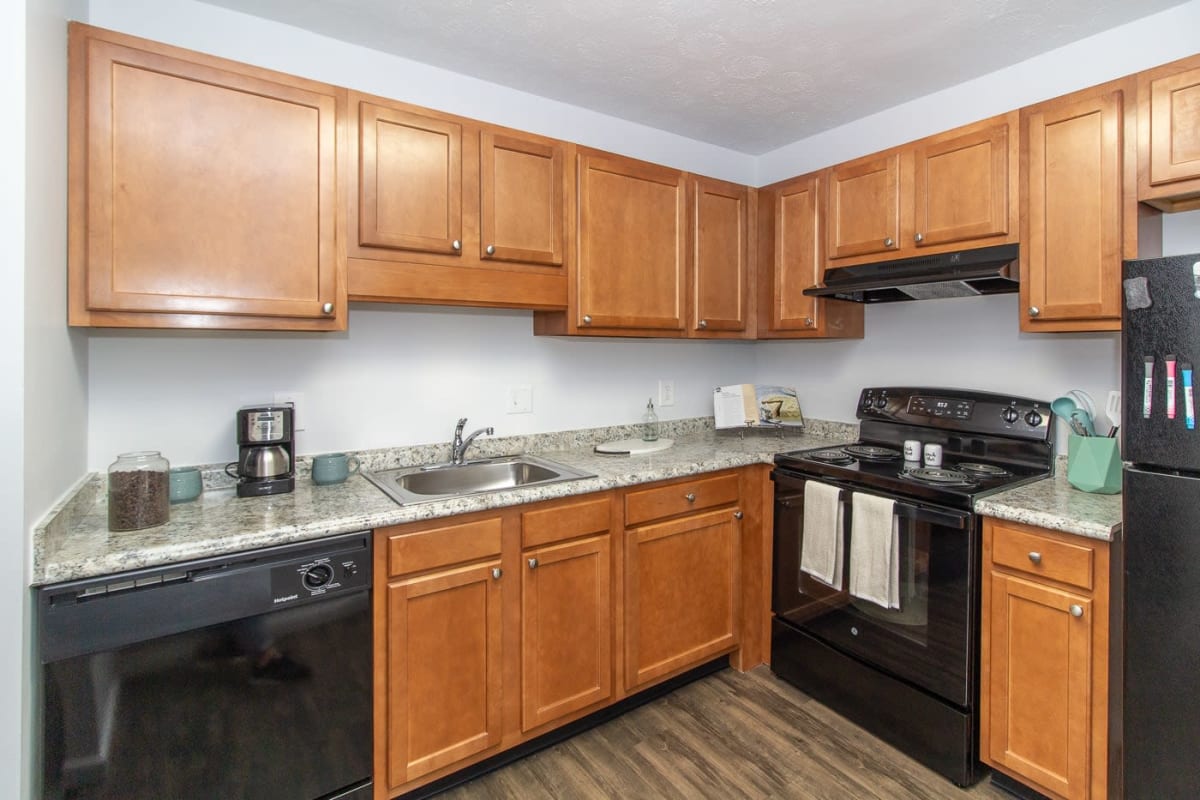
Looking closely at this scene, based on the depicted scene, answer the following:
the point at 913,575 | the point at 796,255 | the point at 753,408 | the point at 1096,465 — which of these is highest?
the point at 796,255

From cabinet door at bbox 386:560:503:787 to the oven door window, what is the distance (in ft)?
4.19

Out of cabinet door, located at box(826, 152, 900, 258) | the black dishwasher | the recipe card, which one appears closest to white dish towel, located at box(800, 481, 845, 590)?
the recipe card

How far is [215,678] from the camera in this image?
1.39 metres

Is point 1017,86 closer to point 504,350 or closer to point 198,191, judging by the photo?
point 504,350

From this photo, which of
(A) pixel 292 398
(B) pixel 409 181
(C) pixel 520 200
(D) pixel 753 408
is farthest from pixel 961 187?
(A) pixel 292 398

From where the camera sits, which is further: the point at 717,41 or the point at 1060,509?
the point at 717,41

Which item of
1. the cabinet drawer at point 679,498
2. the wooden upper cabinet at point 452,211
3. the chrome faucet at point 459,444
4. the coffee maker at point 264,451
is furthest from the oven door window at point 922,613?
the coffee maker at point 264,451

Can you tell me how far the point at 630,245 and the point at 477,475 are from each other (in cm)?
114

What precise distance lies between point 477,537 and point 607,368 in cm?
125

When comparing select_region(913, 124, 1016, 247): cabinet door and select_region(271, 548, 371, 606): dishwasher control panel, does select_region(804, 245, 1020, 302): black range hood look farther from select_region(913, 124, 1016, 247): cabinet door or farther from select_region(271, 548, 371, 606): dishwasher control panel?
select_region(271, 548, 371, 606): dishwasher control panel

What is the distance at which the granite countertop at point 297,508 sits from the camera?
128 cm

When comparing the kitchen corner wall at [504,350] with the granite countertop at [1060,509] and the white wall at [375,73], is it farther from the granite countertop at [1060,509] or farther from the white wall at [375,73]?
the granite countertop at [1060,509]

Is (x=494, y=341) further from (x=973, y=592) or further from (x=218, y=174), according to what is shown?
(x=973, y=592)

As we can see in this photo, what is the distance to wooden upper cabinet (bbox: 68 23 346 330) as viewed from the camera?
1.45 metres
